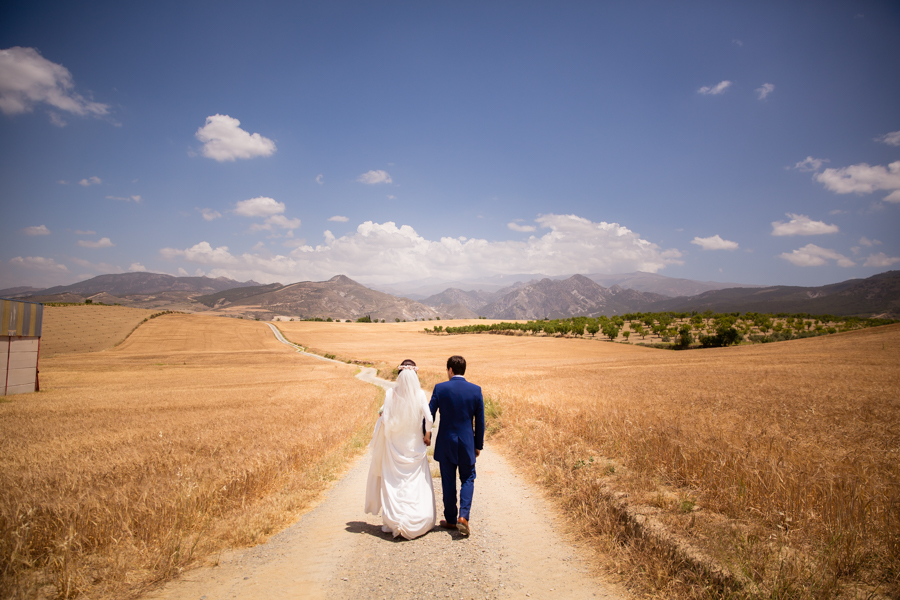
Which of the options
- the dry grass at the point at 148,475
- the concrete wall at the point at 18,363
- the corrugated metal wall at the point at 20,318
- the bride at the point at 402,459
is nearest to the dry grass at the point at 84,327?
the corrugated metal wall at the point at 20,318

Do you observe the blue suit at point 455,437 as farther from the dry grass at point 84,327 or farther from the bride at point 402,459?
the dry grass at point 84,327

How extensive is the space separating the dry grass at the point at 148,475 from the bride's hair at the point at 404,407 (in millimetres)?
2399

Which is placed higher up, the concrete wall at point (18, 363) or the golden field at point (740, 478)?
the golden field at point (740, 478)

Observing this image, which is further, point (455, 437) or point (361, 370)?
point (361, 370)

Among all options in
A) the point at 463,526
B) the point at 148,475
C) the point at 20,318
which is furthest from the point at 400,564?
the point at 20,318

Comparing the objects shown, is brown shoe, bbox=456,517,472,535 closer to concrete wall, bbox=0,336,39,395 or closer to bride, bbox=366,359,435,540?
bride, bbox=366,359,435,540

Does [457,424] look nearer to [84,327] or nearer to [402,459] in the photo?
[402,459]

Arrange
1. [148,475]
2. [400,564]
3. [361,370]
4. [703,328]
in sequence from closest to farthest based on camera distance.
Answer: [400,564] < [148,475] < [361,370] < [703,328]

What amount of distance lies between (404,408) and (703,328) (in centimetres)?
8564

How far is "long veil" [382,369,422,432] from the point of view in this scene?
6.17m

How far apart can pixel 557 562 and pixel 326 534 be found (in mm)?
3467

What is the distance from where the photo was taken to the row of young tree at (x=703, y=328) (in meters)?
62.5

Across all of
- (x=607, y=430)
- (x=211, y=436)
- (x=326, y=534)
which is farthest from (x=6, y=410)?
(x=607, y=430)

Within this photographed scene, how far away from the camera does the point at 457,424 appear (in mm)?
6141
